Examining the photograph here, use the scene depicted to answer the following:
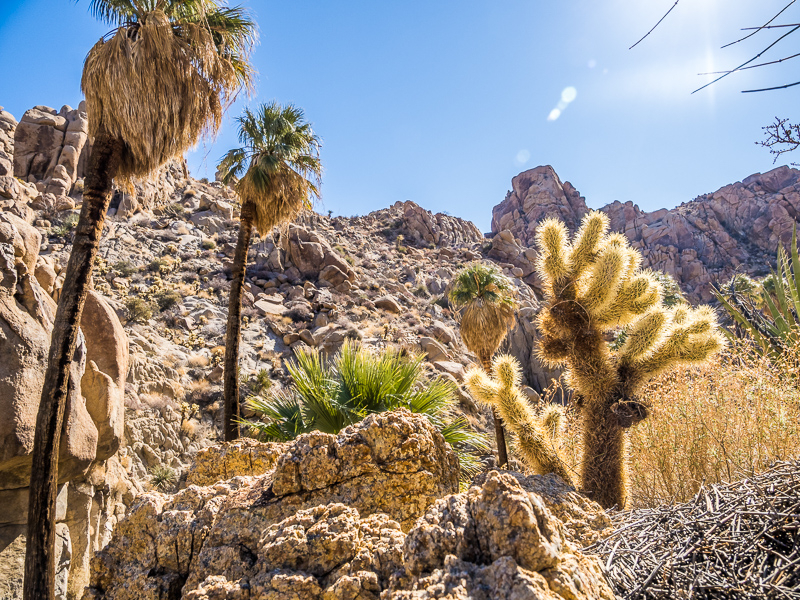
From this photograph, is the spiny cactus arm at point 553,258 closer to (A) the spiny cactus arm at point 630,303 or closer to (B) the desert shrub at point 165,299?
(A) the spiny cactus arm at point 630,303

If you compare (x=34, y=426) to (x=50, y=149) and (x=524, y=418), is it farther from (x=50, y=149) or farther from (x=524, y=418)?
(x=50, y=149)

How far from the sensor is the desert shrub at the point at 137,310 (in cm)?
1888

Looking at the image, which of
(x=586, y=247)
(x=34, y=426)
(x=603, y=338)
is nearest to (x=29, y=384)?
(x=34, y=426)

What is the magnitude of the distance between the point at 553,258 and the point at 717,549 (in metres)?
5.02

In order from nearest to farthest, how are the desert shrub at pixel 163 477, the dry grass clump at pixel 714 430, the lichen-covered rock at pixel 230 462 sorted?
the lichen-covered rock at pixel 230 462 < the dry grass clump at pixel 714 430 < the desert shrub at pixel 163 477

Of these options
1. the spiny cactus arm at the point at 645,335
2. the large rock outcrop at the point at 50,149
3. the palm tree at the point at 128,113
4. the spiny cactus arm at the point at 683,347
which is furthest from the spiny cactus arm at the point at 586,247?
the large rock outcrop at the point at 50,149

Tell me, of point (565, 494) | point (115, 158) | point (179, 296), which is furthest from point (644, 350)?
point (179, 296)

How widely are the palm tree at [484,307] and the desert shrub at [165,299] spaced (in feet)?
44.1

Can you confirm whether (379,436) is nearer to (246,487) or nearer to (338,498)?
(338,498)

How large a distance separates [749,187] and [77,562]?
82.8 m

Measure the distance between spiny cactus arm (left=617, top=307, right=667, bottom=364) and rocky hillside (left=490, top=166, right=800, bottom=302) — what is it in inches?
1518

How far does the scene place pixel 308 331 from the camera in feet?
71.7

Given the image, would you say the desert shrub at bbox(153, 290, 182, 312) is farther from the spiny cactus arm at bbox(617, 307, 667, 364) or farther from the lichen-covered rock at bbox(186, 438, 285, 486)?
the spiny cactus arm at bbox(617, 307, 667, 364)

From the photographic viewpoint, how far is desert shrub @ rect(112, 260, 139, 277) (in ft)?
72.9
